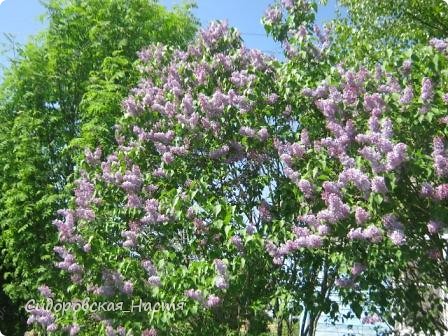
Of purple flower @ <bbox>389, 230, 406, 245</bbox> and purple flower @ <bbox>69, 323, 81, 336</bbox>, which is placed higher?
purple flower @ <bbox>389, 230, 406, 245</bbox>

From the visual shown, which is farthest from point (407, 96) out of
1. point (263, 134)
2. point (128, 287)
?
point (128, 287)

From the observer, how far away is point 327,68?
4945mm

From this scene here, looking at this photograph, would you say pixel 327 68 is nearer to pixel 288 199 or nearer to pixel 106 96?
pixel 288 199

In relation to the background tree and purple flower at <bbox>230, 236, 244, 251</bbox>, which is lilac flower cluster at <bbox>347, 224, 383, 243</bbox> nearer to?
purple flower at <bbox>230, 236, 244, 251</bbox>

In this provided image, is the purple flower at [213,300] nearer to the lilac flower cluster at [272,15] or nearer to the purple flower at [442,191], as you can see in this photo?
the purple flower at [442,191]

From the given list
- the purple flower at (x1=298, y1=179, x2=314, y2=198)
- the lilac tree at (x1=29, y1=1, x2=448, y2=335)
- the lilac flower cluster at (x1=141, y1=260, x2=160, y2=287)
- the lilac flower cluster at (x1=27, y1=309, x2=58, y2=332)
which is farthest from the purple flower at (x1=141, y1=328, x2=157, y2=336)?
the purple flower at (x1=298, y1=179, x2=314, y2=198)

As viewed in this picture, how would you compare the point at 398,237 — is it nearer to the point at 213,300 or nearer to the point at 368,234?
the point at 368,234

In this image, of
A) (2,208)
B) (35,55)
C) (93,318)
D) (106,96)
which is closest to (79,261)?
(93,318)

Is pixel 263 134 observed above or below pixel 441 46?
below

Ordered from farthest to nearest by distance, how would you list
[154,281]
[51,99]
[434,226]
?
[51,99]
[154,281]
[434,226]

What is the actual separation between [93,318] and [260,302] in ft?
5.87

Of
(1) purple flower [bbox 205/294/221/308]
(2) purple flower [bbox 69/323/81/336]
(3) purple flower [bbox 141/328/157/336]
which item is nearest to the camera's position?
(1) purple flower [bbox 205/294/221/308]

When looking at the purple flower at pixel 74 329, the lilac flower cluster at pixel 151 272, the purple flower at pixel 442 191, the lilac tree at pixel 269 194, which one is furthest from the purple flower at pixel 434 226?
the purple flower at pixel 74 329

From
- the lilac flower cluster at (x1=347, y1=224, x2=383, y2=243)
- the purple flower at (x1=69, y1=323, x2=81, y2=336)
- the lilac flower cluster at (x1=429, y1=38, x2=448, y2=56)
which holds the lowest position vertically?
the purple flower at (x1=69, y1=323, x2=81, y2=336)
